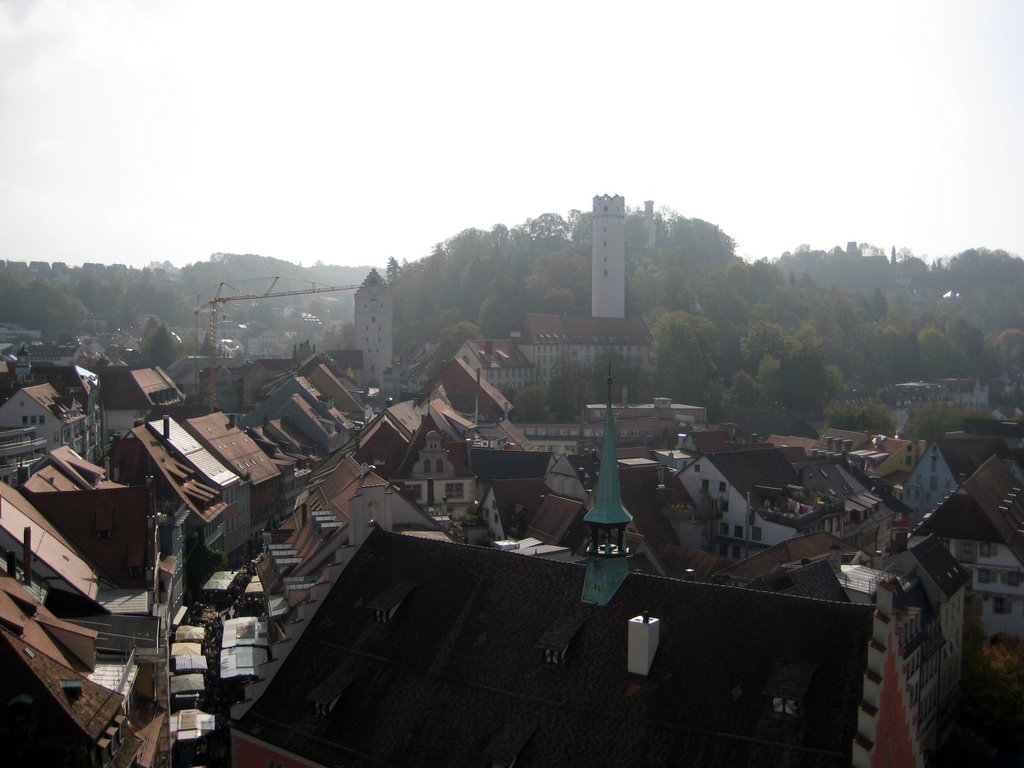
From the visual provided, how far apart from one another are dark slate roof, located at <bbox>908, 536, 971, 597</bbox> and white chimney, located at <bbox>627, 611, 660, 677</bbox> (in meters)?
24.1

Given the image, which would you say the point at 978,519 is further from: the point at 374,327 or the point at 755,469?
the point at 374,327

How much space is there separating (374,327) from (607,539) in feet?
389

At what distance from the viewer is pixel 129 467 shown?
5697cm

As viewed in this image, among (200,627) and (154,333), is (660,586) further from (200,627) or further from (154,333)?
(154,333)

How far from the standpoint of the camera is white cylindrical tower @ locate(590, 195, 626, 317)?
134375mm

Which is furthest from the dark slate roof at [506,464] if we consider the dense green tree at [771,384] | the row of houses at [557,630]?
the dense green tree at [771,384]

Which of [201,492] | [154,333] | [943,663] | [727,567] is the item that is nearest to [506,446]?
[201,492]

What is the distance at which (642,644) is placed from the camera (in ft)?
67.6

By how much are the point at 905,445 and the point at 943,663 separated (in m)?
49.3

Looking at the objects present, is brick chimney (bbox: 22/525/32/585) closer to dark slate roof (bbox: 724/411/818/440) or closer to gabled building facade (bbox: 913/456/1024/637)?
gabled building facade (bbox: 913/456/1024/637)

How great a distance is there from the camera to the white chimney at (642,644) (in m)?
20.6

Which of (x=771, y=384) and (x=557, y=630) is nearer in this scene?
(x=557, y=630)

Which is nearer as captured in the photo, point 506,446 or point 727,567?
point 727,567

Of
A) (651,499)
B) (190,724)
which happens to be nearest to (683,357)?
(651,499)
